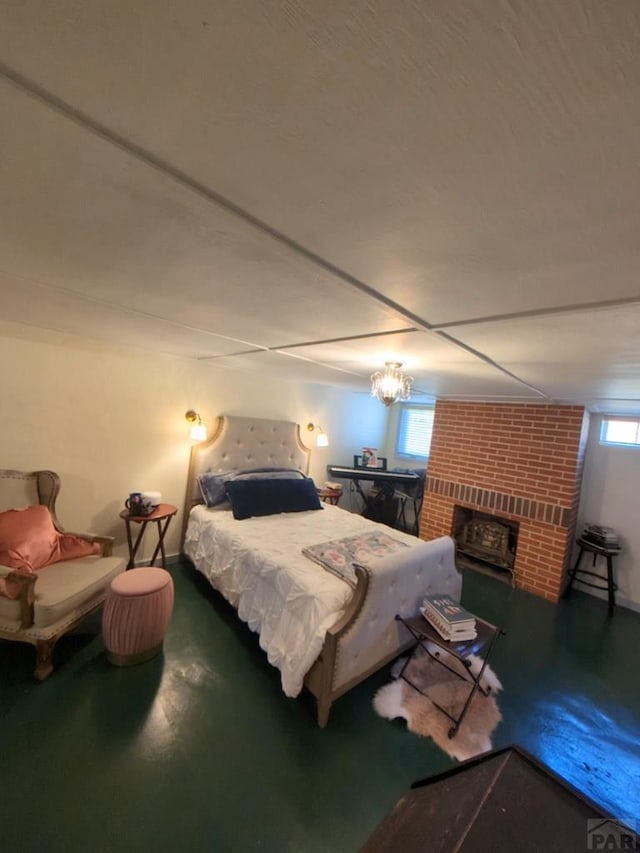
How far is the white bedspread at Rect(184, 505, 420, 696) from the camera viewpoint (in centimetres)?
192

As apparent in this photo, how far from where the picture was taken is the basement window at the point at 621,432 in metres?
3.61

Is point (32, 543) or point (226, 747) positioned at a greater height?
point (32, 543)

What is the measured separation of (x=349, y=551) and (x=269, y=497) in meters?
1.14

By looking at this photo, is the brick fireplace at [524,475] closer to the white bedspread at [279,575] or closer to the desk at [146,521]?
the white bedspread at [279,575]

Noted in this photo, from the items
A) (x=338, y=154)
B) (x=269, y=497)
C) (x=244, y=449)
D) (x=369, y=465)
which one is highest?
(x=338, y=154)

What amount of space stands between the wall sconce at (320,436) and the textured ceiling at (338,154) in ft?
10.2

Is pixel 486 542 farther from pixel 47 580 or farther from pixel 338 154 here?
pixel 338 154

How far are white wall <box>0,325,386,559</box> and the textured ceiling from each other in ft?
5.54

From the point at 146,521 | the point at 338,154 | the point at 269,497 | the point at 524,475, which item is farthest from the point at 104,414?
the point at 524,475

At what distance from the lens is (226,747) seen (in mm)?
1671

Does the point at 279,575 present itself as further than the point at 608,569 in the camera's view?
No

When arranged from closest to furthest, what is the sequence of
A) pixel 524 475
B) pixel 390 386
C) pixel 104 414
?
pixel 390 386 < pixel 104 414 < pixel 524 475

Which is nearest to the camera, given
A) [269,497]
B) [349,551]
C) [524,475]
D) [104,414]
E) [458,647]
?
[458,647]

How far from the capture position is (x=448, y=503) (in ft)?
14.2
